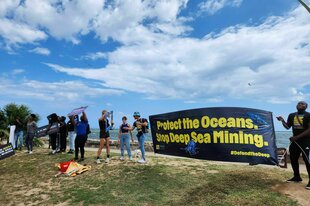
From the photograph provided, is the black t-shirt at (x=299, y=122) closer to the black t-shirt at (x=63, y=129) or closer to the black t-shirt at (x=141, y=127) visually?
the black t-shirt at (x=141, y=127)

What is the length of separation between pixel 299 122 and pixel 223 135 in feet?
7.87

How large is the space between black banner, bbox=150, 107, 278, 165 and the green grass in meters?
0.62

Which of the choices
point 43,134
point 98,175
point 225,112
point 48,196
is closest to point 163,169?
point 98,175

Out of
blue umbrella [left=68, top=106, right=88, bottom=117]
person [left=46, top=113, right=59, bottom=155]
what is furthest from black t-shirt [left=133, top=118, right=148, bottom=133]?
person [left=46, top=113, right=59, bottom=155]

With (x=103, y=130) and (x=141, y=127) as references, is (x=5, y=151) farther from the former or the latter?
(x=141, y=127)

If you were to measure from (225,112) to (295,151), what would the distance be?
2.38 m

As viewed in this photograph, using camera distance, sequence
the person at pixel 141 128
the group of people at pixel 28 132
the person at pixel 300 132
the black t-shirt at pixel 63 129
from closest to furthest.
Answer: the person at pixel 300 132 → the person at pixel 141 128 → the black t-shirt at pixel 63 129 → the group of people at pixel 28 132

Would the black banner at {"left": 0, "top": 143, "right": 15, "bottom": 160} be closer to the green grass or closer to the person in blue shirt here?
the green grass

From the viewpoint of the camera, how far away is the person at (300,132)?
7893 mm

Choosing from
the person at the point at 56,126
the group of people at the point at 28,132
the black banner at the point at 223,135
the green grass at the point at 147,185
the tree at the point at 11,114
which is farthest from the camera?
the tree at the point at 11,114

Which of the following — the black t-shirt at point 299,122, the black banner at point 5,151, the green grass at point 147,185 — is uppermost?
the black t-shirt at point 299,122

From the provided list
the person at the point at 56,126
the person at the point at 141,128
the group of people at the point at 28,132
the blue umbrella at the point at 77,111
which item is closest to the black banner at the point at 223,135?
the person at the point at 141,128

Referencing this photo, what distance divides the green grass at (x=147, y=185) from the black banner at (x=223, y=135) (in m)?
0.62

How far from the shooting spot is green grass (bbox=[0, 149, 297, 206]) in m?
7.70
